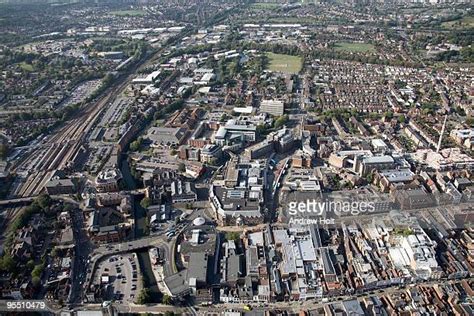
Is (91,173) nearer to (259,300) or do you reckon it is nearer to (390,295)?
(259,300)

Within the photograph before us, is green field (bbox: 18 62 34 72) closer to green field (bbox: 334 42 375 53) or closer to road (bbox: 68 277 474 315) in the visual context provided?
road (bbox: 68 277 474 315)

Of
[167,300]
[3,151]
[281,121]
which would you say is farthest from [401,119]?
[3,151]

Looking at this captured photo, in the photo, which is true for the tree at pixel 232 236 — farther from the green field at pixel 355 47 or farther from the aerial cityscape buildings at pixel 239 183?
the green field at pixel 355 47

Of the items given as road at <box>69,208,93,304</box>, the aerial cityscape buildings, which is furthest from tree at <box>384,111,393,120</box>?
road at <box>69,208,93,304</box>

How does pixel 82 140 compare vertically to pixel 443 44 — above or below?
below

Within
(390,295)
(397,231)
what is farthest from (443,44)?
(390,295)
